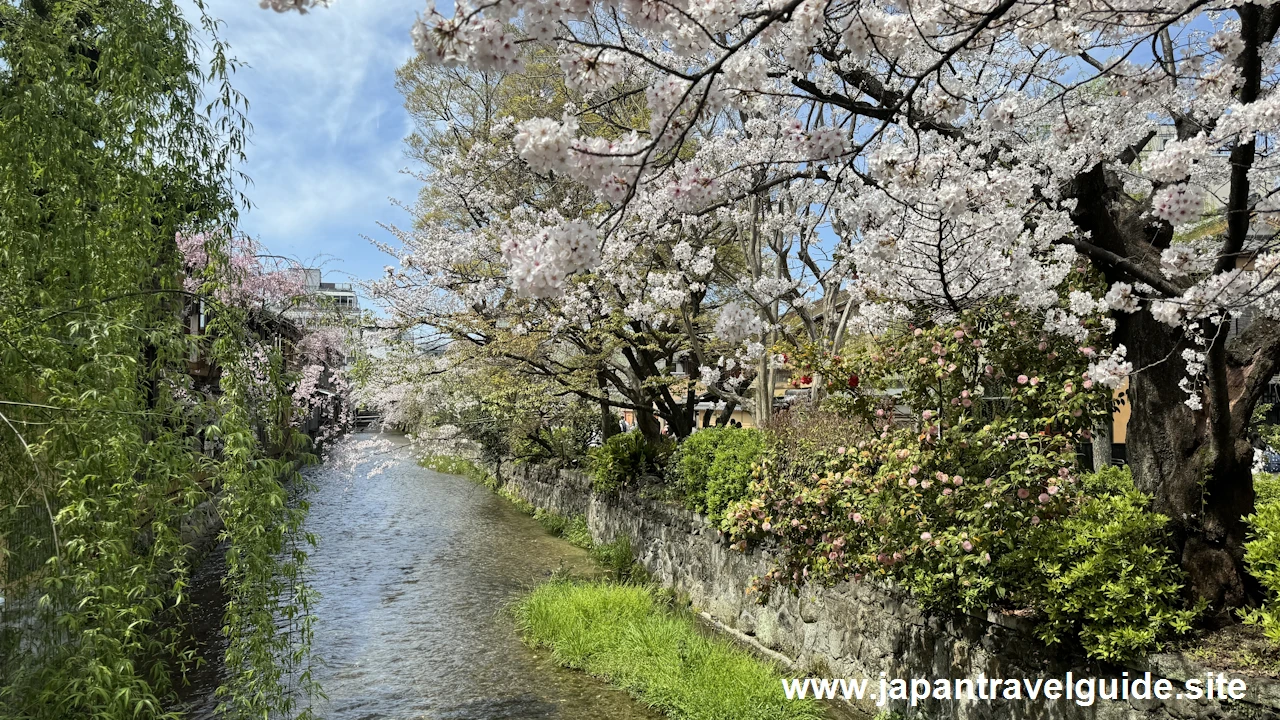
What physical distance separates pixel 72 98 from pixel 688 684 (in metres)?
5.74

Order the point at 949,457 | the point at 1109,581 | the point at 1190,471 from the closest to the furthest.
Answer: the point at 1109,581 → the point at 1190,471 → the point at 949,457

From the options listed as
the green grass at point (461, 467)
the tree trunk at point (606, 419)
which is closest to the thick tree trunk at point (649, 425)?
the tree trunk at point (606, 419)

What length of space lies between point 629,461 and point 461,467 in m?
14.7

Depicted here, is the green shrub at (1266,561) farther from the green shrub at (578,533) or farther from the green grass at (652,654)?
the green shrub at (578,533)

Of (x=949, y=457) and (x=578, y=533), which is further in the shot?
(x=578, y=533)

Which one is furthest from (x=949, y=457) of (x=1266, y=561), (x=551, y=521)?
(x=551, y=521)

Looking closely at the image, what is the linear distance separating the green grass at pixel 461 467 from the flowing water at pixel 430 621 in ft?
17.6

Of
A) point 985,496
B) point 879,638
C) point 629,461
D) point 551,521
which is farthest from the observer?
point 551,521

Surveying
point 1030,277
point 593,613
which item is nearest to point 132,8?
point 1030,277

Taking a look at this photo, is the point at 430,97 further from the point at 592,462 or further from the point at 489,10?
the point at 489,10

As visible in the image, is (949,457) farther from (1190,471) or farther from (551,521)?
(551,521)

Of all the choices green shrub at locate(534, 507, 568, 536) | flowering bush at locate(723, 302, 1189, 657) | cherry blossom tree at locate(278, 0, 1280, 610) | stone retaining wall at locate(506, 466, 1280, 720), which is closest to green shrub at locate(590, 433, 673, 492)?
stone retaining wall at locate(506, 466, 1280, 720)

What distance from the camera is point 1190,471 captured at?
406cm

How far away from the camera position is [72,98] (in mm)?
3934
